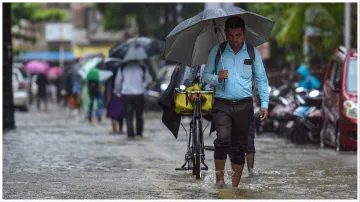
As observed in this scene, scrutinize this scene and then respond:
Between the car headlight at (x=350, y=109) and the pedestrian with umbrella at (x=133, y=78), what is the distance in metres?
4.74

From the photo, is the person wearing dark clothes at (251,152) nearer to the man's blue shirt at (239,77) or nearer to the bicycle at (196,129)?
the bicycle at (196,129)

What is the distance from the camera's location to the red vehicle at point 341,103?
54.9 ft

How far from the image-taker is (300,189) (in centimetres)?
1098

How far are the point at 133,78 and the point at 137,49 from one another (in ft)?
1.76

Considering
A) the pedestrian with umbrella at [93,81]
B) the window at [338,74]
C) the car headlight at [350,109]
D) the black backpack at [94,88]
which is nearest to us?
the car headlight at [350,109]

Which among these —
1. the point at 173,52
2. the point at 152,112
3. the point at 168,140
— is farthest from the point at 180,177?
the point at 152,112

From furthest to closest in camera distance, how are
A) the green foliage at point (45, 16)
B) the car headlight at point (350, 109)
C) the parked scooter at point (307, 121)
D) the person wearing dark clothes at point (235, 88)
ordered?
the green foliage at point (45, 16)
the parked scooter at point (307, 121)
the car headlight at point (350, 109)
the person wearing dark clothes at point (235, 88)


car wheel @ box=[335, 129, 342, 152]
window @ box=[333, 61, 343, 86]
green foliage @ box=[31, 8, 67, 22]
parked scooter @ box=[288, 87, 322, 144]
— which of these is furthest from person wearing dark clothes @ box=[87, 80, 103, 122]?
green foliage @ box=[31, 8, 67, 22]

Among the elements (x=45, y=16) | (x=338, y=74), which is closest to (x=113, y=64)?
(x=338, y=74)

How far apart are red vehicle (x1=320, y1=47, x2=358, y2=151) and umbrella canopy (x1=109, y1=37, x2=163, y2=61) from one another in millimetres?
3578

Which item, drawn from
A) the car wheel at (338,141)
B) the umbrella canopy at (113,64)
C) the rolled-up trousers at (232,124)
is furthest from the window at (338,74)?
the rolled-up trousers at (232,124)

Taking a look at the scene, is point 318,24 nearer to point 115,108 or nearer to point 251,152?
point 115,108

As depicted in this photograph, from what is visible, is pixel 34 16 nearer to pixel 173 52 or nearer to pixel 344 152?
pixel 344 152

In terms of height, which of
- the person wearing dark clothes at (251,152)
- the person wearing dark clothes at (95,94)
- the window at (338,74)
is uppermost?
the window at (338,74)
